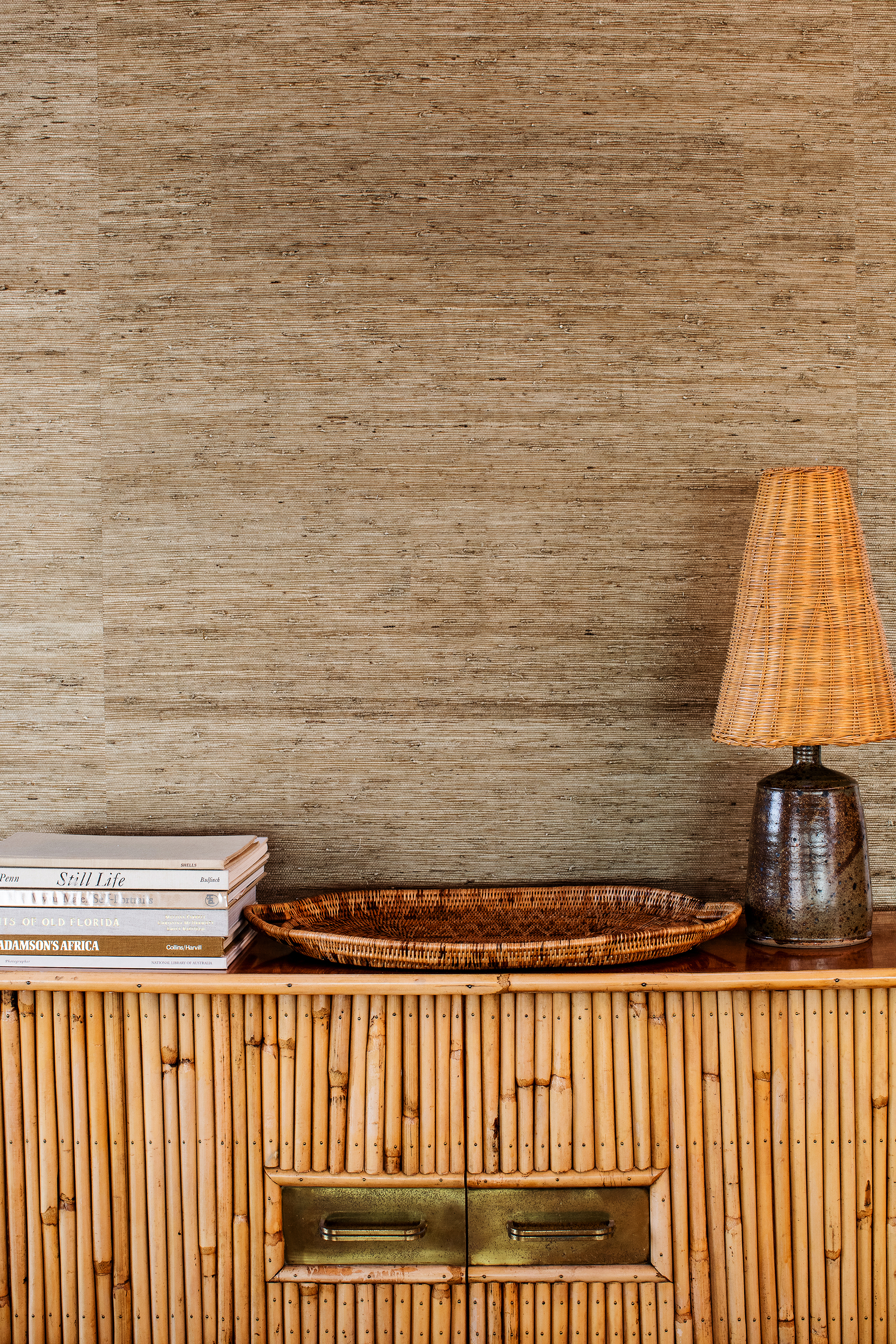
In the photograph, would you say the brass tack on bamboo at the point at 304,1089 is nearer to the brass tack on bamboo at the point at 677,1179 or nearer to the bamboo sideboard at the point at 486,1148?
the bamboo sideboard at the point at 486,1148

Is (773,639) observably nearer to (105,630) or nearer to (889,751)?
(889,751)

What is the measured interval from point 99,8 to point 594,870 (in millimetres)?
1709

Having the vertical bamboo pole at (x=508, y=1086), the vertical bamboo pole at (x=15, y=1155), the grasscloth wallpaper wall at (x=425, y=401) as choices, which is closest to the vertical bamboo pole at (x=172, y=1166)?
the vertical bamboo pole at (x=15, y=1155)

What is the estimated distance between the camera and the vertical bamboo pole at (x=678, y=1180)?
47.5 inches

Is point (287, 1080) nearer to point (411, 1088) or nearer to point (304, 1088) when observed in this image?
point (304, 1088)

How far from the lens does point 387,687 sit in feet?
5.03

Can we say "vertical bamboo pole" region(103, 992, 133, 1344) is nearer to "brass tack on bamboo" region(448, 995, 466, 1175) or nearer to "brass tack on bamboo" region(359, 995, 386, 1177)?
"brass tack on bamboo" region(359, 995, 386, 1177)

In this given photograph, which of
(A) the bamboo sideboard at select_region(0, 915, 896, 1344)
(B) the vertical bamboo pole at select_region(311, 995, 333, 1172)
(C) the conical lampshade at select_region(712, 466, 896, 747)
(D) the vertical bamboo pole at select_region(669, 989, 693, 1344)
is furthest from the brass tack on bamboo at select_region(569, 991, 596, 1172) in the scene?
(C) the conical lampshade at select_region(712, 466, 896, 747)

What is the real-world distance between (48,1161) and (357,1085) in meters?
0.45

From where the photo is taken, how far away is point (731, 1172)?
47.8 inches

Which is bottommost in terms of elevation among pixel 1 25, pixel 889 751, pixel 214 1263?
pixel 214 1263

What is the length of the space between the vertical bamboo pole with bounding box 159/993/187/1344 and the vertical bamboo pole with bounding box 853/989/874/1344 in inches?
36.7

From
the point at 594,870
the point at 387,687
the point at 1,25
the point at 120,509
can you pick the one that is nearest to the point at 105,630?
the point at 120,509

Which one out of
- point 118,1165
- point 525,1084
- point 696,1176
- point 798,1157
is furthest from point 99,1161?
point 798,1157
